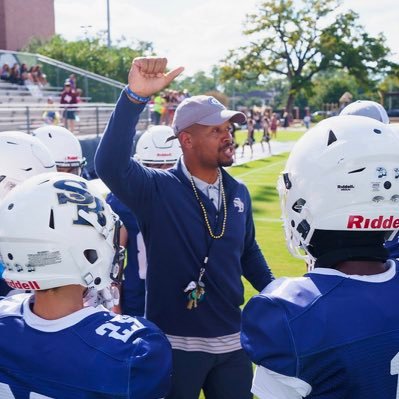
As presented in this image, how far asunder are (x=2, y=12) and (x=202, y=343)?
129 ft

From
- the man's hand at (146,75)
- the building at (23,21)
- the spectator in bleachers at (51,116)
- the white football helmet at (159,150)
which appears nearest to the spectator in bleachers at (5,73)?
the spectator in bleachers at (51,116)

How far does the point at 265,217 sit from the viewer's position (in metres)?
11.1

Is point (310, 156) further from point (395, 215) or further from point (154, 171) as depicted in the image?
point (154, 171)

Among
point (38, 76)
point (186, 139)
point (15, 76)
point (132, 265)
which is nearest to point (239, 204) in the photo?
point (186, 139)

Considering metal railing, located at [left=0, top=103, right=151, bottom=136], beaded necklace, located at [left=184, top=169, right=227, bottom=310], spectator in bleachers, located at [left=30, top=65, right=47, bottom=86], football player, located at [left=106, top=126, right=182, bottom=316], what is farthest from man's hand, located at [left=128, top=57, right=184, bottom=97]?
spectator in bleachers, located at [left=30, top=65, right=47, bottom=86]

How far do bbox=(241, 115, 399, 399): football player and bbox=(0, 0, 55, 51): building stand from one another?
1569 inches

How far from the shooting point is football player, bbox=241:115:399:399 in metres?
1.70

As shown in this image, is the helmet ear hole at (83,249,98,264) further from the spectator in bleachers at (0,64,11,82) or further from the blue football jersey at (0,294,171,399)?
the spectator in bleachers at (0,64,11,82)

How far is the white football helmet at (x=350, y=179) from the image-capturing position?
6.15 ft

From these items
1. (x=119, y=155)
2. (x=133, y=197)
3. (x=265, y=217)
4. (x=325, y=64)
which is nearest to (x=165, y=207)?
(x=133, y=197)

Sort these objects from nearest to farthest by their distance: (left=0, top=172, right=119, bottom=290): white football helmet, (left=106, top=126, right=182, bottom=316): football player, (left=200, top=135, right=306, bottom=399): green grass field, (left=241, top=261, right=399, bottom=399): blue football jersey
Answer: (left=241, top=261, right=399, bottom=399): blue football jersey, (left=0, top=172, right=119, bottom=290): white football helmet, (left=106, top=126, right=182, bottom=316): football player, (left=200, top=135, right=306, bottom=399): green grass field

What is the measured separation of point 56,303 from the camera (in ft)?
6.47

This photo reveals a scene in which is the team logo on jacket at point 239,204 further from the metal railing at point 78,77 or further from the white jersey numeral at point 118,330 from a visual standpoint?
the metal railing at point 78,77

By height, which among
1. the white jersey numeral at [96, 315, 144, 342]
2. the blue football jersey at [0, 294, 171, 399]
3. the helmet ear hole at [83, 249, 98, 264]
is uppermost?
the helmet ear hole at [83, 249, 98, 264]
